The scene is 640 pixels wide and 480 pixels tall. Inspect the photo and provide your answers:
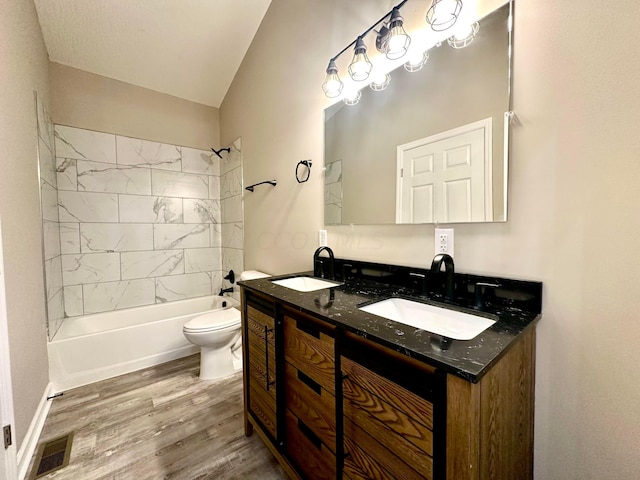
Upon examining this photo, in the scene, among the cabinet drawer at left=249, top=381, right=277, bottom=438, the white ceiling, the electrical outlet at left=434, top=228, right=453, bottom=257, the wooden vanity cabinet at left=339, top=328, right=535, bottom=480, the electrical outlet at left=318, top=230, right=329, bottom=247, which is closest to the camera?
the wooden vanity cabinet at left=339, top=328, right=535, bottom=480

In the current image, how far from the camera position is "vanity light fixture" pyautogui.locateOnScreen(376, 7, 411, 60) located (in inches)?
44.8

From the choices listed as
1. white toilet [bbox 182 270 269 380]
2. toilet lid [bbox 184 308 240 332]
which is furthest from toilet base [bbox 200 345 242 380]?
toilet lid [bbox 184 308 240 332]

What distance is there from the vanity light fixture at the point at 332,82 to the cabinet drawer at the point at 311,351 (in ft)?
4.39

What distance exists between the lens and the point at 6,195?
1.28 metres

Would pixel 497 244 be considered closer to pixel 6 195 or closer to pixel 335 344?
pixel 335 344

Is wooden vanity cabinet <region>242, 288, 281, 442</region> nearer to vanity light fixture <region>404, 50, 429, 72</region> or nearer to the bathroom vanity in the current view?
the bathroom vanity

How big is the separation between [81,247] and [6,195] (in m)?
1.41

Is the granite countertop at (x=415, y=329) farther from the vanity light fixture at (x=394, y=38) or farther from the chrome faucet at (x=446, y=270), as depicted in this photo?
the vanity light fixture at (x=394, y=38)

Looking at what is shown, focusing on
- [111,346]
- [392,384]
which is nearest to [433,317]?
[392,384]

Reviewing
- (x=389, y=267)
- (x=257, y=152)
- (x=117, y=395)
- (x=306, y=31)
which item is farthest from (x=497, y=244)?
(x=117, y=395)

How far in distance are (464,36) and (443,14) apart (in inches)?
4.7

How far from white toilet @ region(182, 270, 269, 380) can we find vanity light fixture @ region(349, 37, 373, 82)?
1876 mm

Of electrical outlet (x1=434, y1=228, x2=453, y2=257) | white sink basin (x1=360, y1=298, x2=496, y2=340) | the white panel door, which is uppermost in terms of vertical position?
the white panel door

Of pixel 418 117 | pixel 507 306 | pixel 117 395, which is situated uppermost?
pixel 418 117
